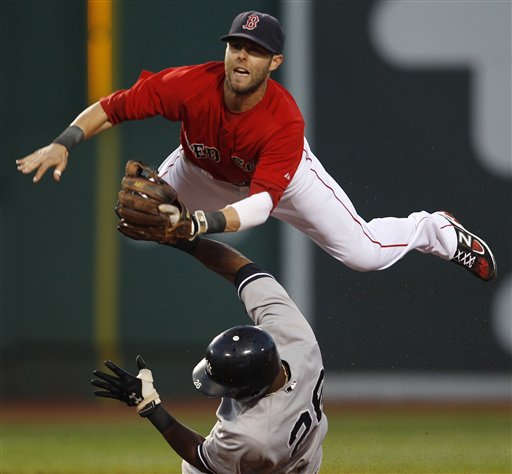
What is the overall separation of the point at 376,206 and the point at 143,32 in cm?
184

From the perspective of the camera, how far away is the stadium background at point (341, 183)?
6715mm

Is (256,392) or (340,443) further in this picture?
(340,443)

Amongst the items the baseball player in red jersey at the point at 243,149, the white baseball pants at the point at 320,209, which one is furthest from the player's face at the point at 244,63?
the white baseball pants at the point at 320,209

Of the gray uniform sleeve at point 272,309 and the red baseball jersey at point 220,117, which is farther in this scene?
the red baseball jersey at point 220,117

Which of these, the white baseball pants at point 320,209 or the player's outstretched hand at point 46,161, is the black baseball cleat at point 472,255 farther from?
the player's outstretched hand at point 46,161

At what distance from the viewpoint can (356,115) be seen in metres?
6.82

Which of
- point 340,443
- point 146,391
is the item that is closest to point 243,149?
point 146,391

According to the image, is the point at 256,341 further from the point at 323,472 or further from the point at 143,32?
the point at 143,32

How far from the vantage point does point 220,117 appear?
161 inches

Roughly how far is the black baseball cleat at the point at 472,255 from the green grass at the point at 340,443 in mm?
1022

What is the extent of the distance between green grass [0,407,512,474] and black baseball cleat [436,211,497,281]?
102 cm

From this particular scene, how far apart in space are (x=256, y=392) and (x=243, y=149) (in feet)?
3.69

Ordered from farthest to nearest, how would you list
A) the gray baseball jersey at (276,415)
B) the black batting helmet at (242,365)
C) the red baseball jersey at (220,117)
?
1. the red baseball jersey at (220,117)
2. the gray baseball jersey at (276,415)
3. the black batting helmet at (242,365)

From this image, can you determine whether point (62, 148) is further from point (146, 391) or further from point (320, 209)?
point (320, 209)
